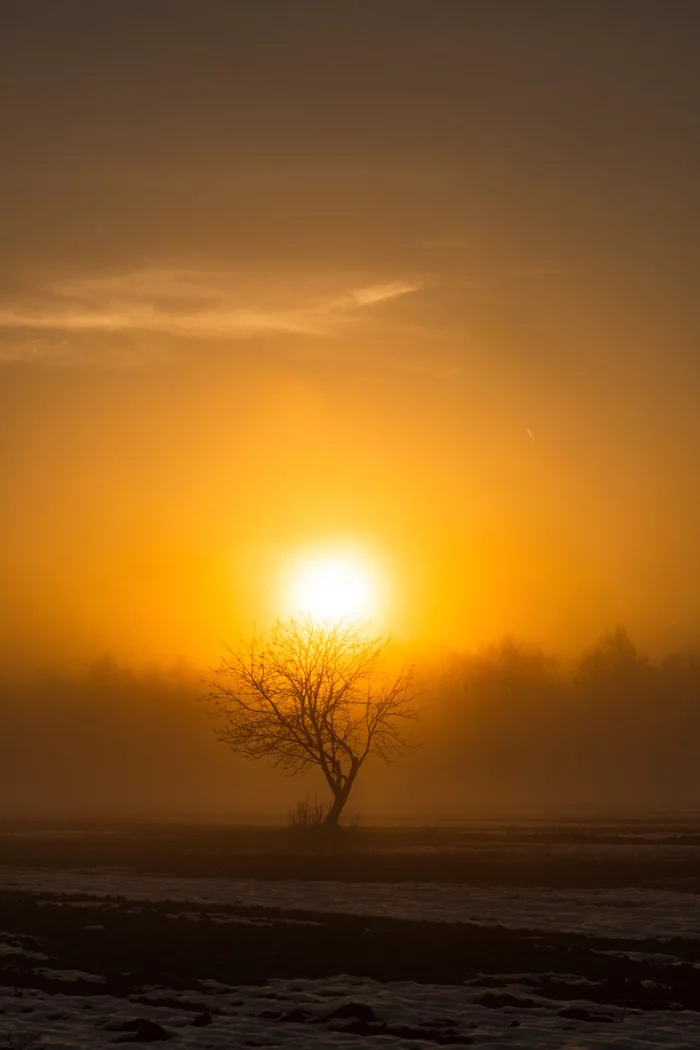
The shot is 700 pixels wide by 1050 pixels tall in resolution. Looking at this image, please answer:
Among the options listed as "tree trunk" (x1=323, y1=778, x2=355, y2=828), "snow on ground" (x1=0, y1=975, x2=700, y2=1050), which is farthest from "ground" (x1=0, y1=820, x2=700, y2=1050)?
"tree trunk" (x1=323, y1=778, x2=355, y2=828)

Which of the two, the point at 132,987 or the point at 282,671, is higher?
the point at 282,671

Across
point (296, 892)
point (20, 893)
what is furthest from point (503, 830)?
point (20, 893)

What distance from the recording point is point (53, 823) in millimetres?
86125

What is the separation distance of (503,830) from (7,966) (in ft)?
169

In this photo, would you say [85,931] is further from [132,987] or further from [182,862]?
[182,862]

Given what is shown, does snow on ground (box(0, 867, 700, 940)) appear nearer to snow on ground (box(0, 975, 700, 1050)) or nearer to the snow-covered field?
the snow-covered field

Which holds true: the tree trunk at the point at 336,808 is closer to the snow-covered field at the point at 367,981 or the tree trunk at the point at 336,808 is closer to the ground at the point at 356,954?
the ground at the point at 356,954

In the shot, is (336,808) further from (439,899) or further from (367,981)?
(367,981)

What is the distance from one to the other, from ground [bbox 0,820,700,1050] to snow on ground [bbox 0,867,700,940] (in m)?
0.12

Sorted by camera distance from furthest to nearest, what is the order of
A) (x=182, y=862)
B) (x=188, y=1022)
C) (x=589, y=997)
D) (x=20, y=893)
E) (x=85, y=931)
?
(x=182, y=862) → (x=20, y=893) → (x=85, y=931) → (x=589, y=997) → (x=188, y=1022)

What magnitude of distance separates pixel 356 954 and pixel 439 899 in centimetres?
999

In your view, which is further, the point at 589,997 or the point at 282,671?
the point at 282,671

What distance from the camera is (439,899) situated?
31875mm

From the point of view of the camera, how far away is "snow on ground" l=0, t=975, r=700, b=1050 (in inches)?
611
